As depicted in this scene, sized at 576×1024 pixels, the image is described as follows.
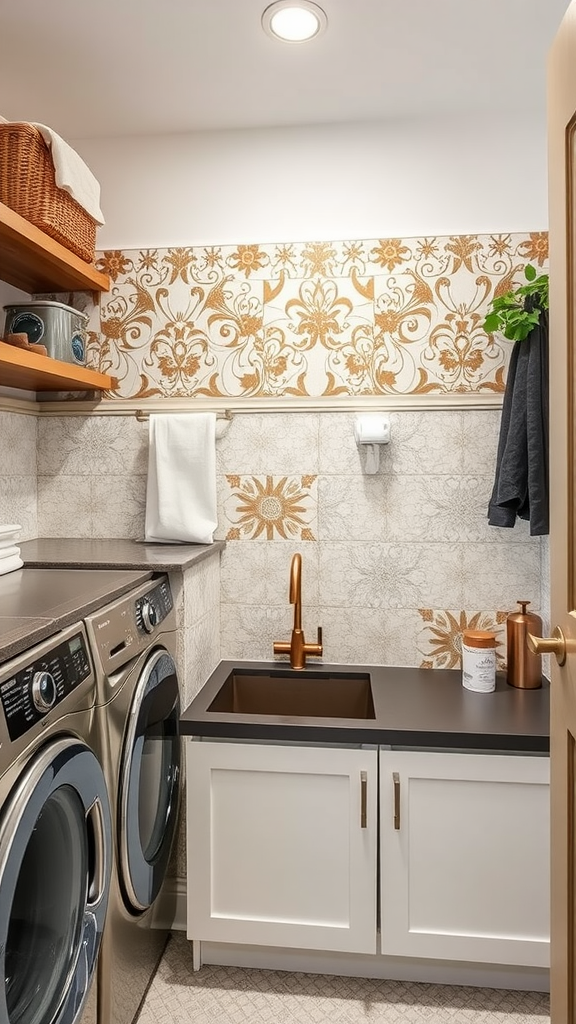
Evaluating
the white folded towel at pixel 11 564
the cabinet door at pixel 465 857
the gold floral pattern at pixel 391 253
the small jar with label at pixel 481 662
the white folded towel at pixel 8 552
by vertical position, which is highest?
the gold floral pattern at pixel 391 253

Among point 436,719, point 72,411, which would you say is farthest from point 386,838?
point 72,411

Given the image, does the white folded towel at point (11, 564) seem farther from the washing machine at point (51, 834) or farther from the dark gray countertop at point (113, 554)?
the washing machine at point (51, 834)

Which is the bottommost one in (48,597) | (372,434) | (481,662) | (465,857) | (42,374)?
(465,857)

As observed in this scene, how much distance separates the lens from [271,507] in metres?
2.27

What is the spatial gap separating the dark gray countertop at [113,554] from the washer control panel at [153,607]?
0.23 feet

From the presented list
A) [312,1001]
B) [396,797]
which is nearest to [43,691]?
[396,797]

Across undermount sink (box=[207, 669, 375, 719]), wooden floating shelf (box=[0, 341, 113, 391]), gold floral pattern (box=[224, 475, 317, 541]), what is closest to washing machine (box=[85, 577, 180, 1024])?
undermount sink (box=[207, 669, 375, 719])

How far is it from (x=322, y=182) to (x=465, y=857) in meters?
2.11

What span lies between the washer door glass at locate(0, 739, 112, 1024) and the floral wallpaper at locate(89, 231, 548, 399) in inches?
56.5

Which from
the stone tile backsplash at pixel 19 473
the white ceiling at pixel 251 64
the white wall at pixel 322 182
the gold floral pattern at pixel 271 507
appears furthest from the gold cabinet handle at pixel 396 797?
the white ceiling at pixel 251 64

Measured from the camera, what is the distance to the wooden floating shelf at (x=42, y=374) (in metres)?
1.68

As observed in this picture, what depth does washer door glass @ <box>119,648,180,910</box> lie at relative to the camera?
1469 millimetres

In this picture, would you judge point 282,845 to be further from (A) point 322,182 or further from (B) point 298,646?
(A) point 322,182

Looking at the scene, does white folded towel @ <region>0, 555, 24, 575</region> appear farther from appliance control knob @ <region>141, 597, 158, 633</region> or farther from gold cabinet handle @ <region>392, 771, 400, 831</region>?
gold cabinet handle @ <region>392, 771, 400, 831</region>
